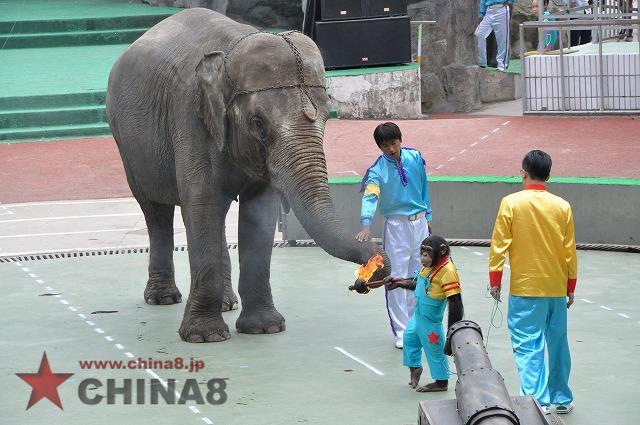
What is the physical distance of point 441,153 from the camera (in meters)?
18.8

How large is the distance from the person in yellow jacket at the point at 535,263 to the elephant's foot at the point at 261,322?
114 inches

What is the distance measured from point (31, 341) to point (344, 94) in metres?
12.7

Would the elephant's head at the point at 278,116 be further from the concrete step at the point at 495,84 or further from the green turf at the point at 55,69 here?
the concrete step at the point at 495,84

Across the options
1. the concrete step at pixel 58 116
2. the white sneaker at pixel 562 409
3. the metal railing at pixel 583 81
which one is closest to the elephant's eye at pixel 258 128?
the white sneaker at pixel 562 409

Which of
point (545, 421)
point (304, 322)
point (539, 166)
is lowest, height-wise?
point (304, 322)

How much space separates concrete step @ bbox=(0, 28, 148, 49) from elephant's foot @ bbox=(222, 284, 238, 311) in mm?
17385

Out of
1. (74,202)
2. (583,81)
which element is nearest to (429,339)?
(74,202)

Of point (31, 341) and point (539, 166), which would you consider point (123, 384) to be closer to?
point (31, 341)

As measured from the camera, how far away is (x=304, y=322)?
36.9 feet

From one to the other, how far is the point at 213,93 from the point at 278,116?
2.18ft

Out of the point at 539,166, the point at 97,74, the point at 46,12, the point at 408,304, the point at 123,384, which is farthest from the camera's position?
the point at 46,12

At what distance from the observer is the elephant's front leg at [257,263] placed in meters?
10.9

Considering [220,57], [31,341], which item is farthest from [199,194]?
[31,341]

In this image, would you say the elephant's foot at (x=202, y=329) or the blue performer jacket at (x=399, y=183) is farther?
the elephant's foot at (x=202, y=329)
